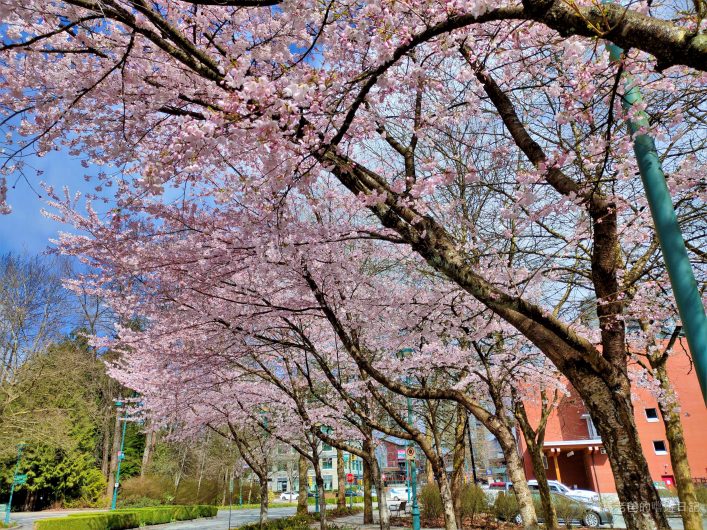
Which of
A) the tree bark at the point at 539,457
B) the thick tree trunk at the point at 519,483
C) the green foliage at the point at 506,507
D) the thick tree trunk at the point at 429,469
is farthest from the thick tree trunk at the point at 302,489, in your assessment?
the thick tree trunk at the point at 519,483

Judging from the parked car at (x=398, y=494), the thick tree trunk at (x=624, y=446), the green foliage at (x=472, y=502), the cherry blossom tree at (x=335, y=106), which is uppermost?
the cherry blossom tree at (x=335, y=106)

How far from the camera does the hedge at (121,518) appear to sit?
15.5m

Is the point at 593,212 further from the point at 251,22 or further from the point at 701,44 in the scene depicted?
the point at 251,22

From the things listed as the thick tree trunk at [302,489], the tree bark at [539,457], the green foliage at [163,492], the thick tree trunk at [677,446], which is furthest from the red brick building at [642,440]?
the green foliage at [163,492]

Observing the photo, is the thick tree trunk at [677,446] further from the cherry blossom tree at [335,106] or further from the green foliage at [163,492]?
the green foliage at [163,492]

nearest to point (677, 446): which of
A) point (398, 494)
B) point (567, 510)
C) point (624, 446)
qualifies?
point (624, 446)

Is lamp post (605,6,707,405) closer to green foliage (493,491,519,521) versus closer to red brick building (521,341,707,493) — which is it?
green foliage (493,491,519,521)

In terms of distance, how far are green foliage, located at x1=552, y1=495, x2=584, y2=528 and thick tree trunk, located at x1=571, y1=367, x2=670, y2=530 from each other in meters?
14.4

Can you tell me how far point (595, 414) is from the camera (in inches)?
146

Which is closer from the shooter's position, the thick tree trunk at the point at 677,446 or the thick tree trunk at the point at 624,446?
the thick tree trunk at the point at 624,446

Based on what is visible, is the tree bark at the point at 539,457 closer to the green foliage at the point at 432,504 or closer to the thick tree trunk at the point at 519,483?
the thick tree trunk at the point at 519,483

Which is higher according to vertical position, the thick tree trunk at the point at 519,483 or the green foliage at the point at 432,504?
the thick tree trunk at the point at 519,483

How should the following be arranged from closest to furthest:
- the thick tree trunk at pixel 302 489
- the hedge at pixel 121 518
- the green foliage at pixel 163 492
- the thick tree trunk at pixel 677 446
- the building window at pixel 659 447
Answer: the thick tree trunk at pixel 677 446, the hedge at pixel 121 518, the thick tree trunk at pixel 302 489, the building window at pixel 659 447, the green foliage at pixel 163 492

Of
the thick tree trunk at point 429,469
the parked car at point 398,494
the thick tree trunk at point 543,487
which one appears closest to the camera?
the thick tree trunk at point 543,487
